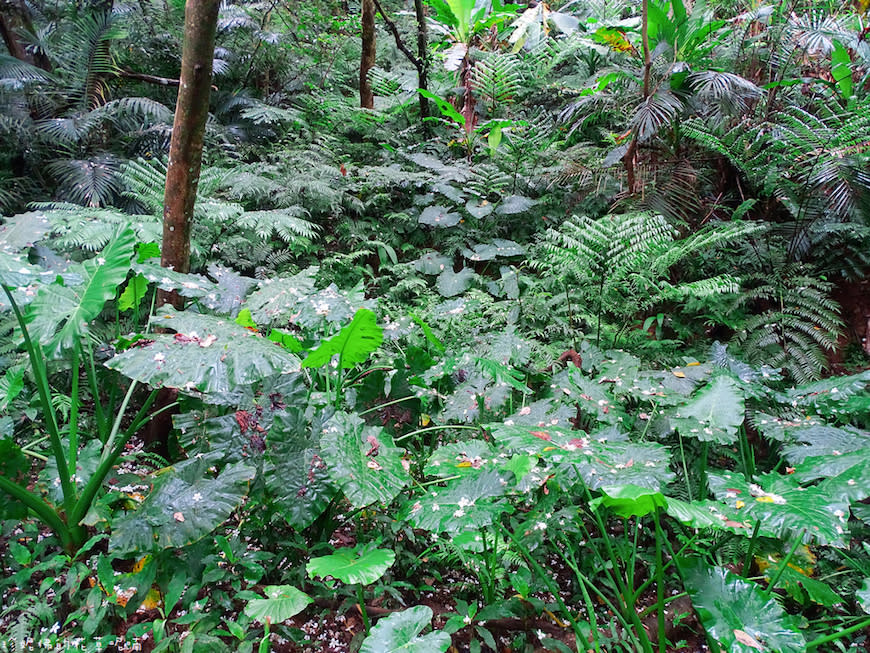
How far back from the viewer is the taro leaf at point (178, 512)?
4.50ft

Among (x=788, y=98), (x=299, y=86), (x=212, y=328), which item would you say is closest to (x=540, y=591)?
(x=212, y=328)

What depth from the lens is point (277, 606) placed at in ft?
4.16

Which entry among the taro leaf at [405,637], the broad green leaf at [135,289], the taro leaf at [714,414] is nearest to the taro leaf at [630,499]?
the taro leaf at [405,637]

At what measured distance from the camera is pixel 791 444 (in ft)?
6.11

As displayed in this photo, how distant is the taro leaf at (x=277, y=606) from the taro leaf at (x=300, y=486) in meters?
0.18

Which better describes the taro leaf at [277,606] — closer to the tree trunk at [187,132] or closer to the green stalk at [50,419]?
the green stalk at [50,419]

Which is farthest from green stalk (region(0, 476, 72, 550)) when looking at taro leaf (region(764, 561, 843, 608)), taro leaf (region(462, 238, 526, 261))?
taro leaf (region(462, 238, 526, 261))

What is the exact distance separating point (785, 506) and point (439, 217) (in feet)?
10.4

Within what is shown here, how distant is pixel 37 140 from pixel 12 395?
9.53 feet

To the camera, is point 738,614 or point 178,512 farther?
point 178,512

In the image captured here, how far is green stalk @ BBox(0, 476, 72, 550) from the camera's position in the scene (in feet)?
4.67

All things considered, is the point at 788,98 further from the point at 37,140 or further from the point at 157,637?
the point at 37,140

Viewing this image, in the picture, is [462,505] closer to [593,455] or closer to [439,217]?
[593,455]

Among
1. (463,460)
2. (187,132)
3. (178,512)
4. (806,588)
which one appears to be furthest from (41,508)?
(806,588)
